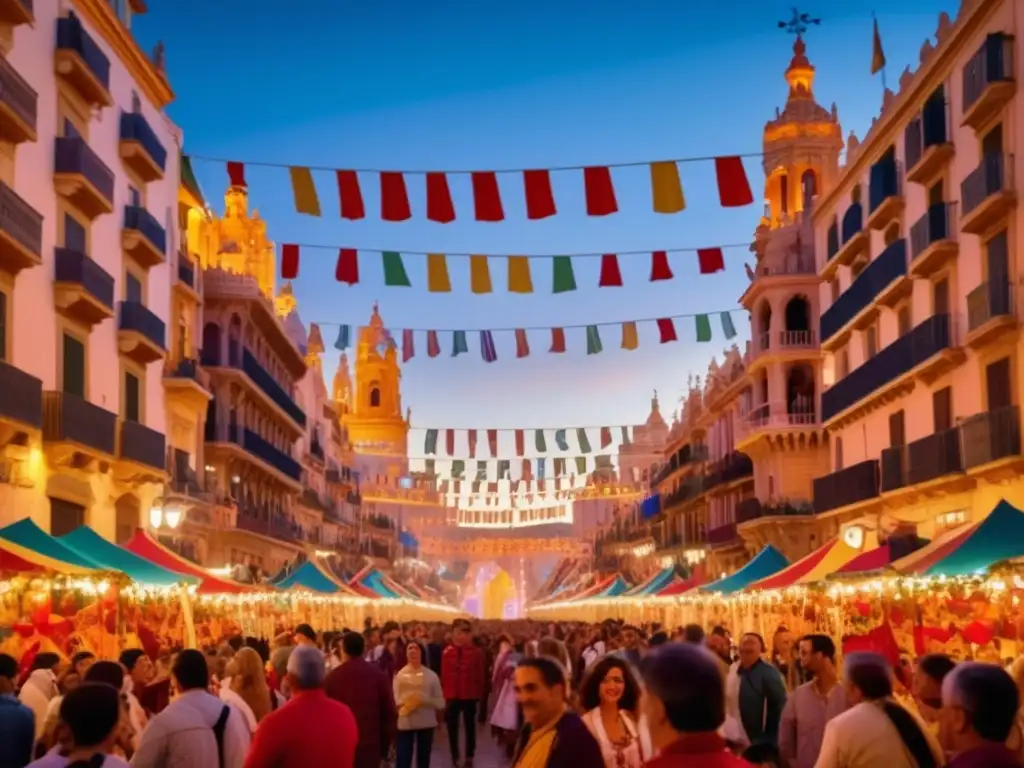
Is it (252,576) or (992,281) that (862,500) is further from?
(252,576)

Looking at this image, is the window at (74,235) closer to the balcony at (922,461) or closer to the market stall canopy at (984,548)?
the balcony at (922,461)

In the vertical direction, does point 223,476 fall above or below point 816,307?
below

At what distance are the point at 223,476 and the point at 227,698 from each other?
35331 mm

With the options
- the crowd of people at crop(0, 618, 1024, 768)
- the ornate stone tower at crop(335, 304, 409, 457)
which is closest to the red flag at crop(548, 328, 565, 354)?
the crowd of people at crop(0, 618, 1024, 768)

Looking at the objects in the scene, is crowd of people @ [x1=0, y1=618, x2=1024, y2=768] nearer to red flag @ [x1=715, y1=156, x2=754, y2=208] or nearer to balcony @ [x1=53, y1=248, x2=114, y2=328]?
red flag @ [x1=715, y1=156, x2=754, y2=208]

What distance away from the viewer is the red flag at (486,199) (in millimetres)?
24844

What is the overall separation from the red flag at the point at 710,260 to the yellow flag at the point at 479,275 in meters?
4.71

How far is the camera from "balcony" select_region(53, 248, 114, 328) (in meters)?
26.2

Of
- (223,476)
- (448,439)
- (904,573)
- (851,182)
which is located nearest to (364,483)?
(448,439)

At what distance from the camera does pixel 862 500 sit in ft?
119

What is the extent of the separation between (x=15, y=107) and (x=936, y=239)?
16.8 metres

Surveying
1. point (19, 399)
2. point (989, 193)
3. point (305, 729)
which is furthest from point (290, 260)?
point (305, 729)

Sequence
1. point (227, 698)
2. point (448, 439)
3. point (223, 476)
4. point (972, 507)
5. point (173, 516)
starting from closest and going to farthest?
point (227, 698) < point (173, 516) < point (972, 507) < point (223, 476) < point (448, 439)

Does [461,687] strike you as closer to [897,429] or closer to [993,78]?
[993,78]
